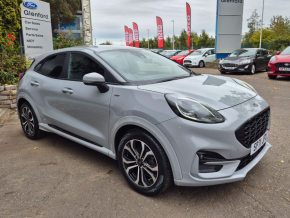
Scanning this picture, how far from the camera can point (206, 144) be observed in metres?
2.17

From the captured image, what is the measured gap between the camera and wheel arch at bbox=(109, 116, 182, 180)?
2.27 meters

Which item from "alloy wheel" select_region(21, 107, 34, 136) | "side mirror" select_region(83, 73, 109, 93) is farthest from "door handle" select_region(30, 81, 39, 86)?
"side mirror" select_region(83, 73, 109, 93)

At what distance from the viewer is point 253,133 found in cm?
243

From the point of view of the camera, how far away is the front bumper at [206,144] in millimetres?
2168

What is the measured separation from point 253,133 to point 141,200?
1.29 meters

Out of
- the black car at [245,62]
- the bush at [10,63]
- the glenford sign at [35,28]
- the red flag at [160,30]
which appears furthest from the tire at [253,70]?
the red flag at [160,30]

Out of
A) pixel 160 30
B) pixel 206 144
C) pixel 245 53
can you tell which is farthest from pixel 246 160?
pixel 160 30

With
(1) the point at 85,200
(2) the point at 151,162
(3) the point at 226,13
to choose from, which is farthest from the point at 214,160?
(3) the point at 226,13

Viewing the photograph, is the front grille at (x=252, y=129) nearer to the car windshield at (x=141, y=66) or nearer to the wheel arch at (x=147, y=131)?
the wheel arch at (x=147, y=131)

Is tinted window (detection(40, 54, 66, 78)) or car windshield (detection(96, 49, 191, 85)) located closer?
car windshield (detection(96, 49, 191, 85))

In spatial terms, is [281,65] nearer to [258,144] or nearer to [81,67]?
[258,144]

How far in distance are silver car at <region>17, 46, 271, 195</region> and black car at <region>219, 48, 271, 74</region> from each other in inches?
391

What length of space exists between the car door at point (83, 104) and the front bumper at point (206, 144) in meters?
0.87

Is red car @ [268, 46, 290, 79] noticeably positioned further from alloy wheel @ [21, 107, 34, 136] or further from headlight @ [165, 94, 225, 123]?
alloy wheel @ [21, 107, 34, 136]
